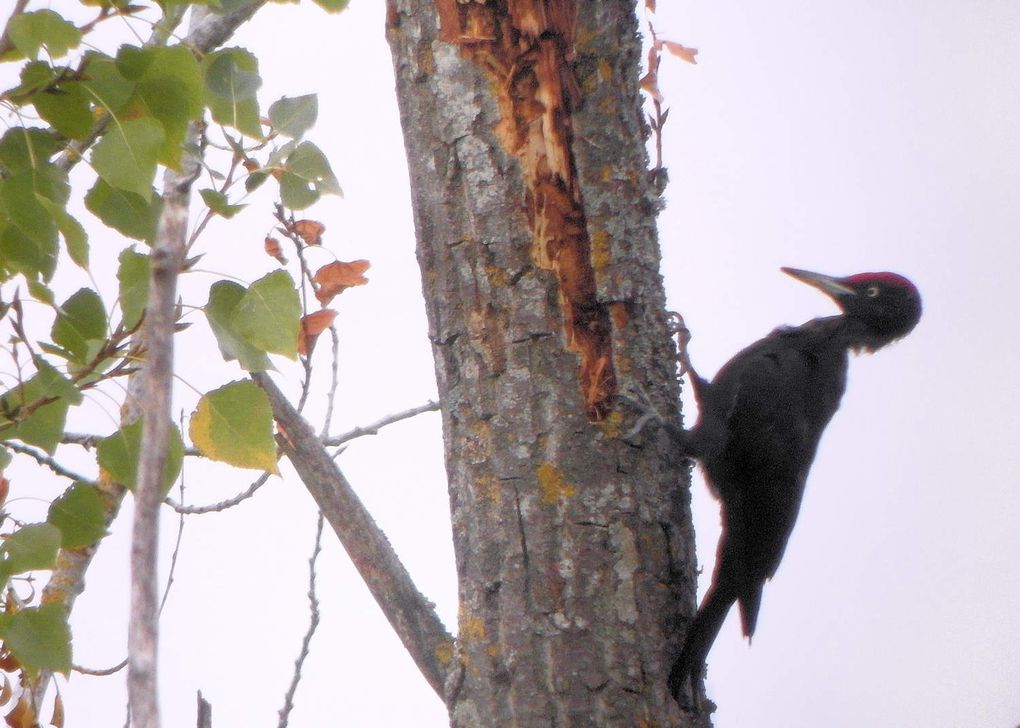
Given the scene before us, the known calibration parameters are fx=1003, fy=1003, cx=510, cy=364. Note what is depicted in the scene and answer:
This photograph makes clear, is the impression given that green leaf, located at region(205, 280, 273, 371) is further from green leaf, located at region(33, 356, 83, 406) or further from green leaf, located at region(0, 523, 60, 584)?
green leaf, located at region(0, 523, 60, 584)

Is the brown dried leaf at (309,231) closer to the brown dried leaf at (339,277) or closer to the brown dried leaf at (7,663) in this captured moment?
the brown dried leaf at (339,277)

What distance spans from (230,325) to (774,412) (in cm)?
192

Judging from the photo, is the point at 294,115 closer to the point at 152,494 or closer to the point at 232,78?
the point at 232,78

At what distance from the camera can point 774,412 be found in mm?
2990

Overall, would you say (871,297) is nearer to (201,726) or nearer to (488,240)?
(488,240)

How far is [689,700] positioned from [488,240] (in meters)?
0.91

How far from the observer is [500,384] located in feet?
6.06

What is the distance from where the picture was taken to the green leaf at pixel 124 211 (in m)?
1.51

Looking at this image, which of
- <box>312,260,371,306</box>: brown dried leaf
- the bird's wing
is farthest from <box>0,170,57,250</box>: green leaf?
the bird's wing

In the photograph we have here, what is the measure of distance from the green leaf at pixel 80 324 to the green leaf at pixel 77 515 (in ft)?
0.69

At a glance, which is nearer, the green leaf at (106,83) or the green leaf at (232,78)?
the green leaf at (106,83)

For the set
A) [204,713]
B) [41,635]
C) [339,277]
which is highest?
[339,277]

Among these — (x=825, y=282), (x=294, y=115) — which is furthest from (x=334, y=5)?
(x=825, y=282)

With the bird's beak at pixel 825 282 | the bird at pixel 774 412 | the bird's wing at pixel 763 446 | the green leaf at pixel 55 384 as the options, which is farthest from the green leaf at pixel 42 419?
the bird's beak at pixel 825 282
